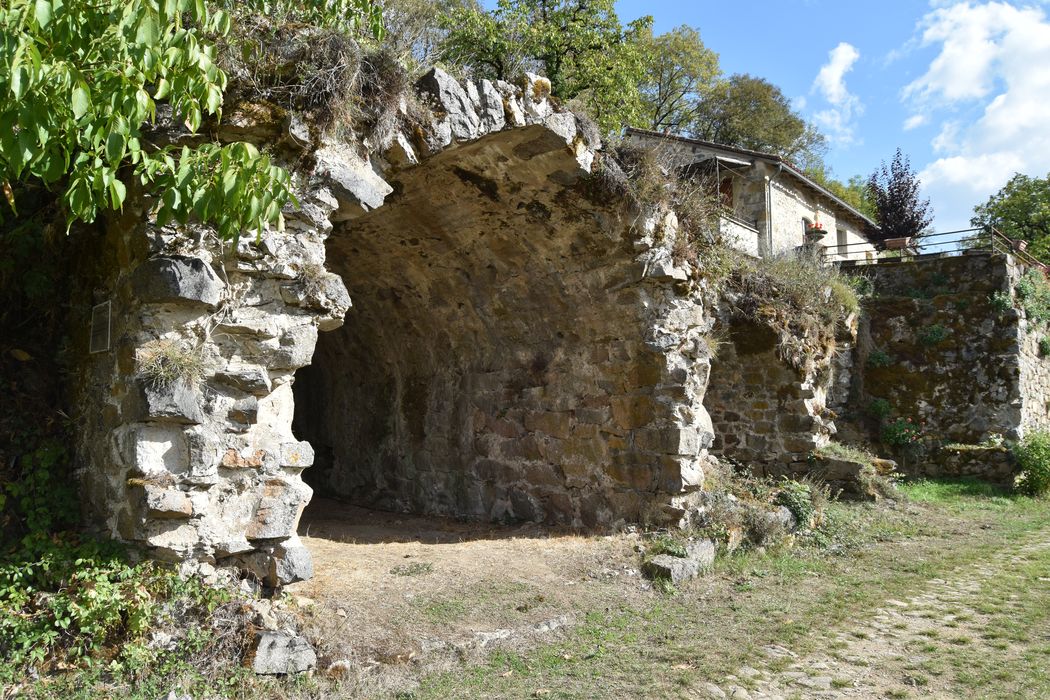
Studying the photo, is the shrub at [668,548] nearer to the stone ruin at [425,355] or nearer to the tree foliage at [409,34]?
the stone ruin at [425,355]

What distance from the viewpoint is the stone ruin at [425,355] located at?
4.18 m

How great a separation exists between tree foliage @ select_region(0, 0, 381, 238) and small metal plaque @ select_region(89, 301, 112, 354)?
1144mm

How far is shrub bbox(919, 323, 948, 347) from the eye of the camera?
13.7 meters

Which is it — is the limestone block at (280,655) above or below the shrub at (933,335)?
below

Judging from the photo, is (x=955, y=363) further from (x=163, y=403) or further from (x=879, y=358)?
(x=163, y=403)

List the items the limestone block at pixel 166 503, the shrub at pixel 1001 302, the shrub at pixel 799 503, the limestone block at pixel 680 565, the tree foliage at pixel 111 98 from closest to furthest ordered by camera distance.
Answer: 1. the tree foliage at pixel 111 98
2. the limestone block at pixel 166 503
3. the limestone block at pixel 680 565
4. the shrub at pixel 799 503
5. the shrub at pixel 1001 302

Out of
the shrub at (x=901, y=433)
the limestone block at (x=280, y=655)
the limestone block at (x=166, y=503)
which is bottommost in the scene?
the limestone block at (x=280, y=655)

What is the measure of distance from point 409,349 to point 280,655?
5091 mm

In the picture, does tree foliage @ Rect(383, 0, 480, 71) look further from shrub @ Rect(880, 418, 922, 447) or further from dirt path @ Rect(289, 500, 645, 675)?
shrub @ Rect(880, 418, 922, 447)

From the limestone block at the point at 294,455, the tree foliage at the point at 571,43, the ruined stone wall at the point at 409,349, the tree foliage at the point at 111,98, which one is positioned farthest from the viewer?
the tree foliage at the point at 571,43

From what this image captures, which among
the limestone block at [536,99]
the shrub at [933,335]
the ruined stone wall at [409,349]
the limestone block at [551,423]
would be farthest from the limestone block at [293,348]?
the shrub at [933,335]

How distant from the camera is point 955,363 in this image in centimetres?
1362

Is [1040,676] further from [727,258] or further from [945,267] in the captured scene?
[945,267]

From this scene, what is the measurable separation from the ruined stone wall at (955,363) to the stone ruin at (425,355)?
380 cm
